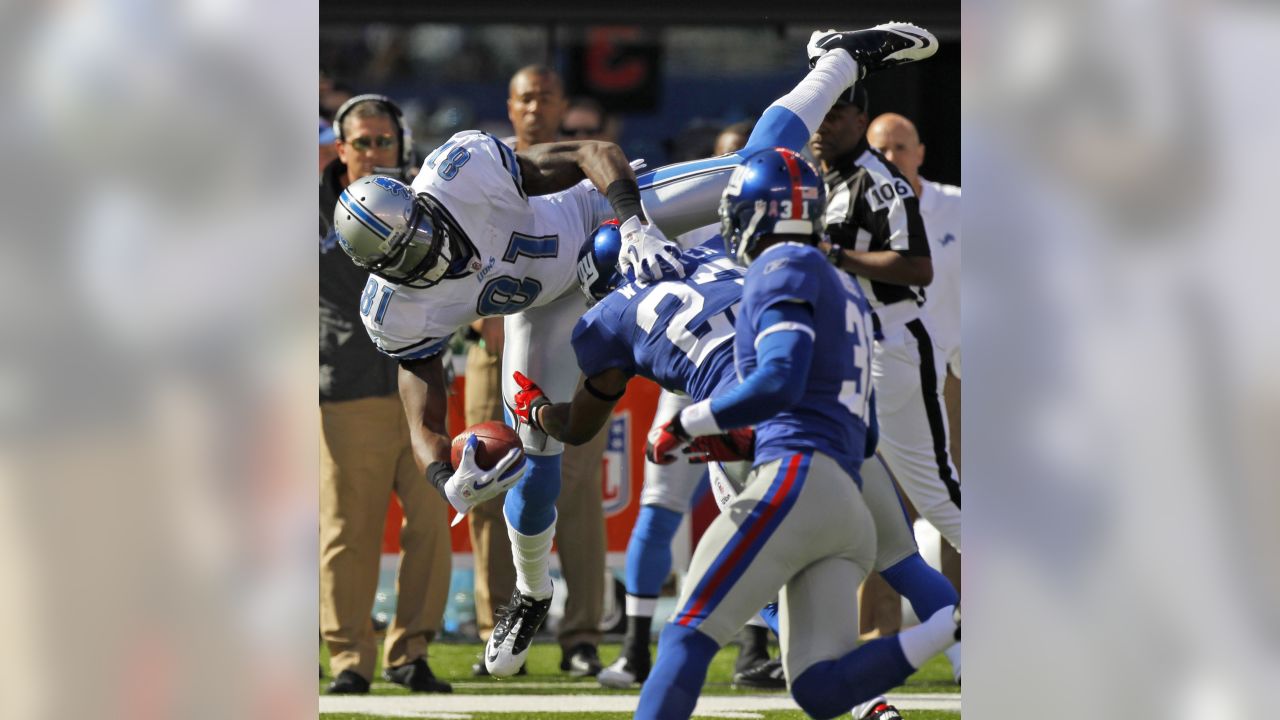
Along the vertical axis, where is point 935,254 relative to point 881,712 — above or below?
above

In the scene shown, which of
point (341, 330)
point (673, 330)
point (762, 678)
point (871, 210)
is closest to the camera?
point (673, 330)

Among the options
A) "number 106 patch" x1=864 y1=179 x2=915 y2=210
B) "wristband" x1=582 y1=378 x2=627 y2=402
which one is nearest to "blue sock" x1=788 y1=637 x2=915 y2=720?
"wristband" x1=582 y1=378 x2=627 y2=402

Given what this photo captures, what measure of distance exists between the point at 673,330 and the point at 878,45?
1494mm

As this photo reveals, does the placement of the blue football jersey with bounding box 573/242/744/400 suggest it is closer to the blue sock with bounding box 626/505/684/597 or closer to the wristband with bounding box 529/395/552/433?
the wristband with bounding box 529/395/552/433

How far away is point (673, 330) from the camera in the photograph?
4.54 meters

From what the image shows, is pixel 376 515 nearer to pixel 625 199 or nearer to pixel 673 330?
pixel 625 199

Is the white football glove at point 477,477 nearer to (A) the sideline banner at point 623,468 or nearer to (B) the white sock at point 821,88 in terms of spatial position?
(B) the white sock at point 821,88

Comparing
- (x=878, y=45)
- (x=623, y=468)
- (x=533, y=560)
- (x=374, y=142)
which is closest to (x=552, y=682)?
(x=533, y=560)

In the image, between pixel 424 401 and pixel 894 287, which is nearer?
pixel 424 401
